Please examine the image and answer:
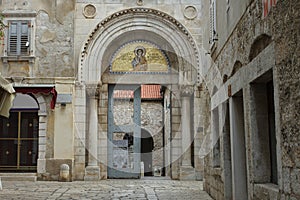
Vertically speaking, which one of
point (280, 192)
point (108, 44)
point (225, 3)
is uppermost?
point (108, 44)

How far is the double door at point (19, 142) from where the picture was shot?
15.2 metres

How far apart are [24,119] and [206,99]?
24.8 ft

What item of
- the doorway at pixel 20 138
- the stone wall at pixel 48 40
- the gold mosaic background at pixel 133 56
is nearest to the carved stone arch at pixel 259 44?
the stone wall at pixel 48 40

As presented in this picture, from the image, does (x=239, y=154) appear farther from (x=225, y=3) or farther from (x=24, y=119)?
(x=24, y=119)

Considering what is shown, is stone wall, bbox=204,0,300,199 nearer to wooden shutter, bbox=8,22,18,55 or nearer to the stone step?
the stone step

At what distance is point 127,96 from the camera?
17.7 metres

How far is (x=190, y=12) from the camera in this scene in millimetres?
15070

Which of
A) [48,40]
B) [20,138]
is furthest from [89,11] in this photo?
[20,138]

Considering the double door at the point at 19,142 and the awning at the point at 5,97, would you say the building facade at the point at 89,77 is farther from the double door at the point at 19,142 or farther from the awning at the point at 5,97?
the awning at the point at 5,97

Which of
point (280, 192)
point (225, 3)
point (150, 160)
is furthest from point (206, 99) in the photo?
point (150, 160)

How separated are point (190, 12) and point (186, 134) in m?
4.32

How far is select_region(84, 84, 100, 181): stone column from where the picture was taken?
1425 cm

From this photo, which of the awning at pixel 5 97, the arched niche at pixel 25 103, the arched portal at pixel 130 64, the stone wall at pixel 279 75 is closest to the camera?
the stone wall at pixel 279 75

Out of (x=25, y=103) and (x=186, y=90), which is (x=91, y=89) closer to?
(x=25, y=103)
